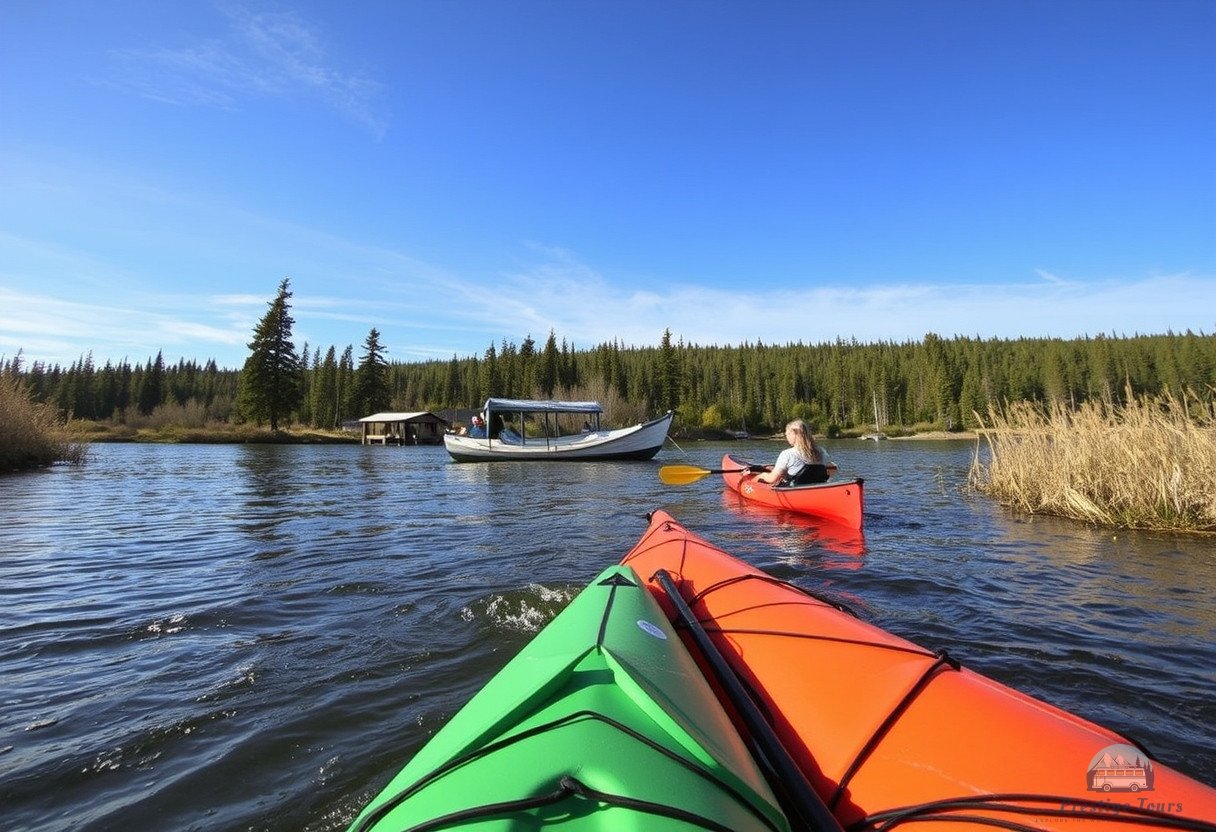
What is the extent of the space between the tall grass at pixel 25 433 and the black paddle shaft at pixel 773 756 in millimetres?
22030

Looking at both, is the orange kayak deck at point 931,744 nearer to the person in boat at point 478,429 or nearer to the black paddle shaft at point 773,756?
the black paddle shaft at point 773,756

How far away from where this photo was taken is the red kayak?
8750 mm

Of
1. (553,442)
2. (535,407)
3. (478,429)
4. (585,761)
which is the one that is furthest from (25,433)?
(585,761)

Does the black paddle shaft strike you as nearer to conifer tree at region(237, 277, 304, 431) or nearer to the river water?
the river water

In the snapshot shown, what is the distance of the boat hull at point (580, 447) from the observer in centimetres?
2952

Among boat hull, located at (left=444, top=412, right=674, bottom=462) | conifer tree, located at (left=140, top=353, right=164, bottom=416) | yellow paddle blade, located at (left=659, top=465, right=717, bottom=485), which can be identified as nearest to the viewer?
yellow paddle blade, located at (left=659, top=465, right=717, bottom=485)

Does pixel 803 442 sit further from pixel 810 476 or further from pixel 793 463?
pixel 810 476

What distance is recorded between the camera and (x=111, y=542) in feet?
27.3

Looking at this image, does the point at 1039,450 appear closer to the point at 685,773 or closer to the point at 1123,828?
the point at 1123,828

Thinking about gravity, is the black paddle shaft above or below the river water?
above

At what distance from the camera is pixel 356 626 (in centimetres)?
494

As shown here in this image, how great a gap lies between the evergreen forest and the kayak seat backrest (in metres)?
46.7

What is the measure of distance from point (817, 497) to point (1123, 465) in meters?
4.65

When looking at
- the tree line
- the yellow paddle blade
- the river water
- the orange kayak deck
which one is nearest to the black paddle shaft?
the orange kayak deck
